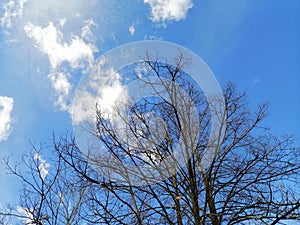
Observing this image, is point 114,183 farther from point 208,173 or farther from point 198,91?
point 198,91

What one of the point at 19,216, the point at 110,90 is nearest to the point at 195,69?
the point at 110,90

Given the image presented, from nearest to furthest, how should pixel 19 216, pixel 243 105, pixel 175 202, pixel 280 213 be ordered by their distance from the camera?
pixel 280 213 → pixel 175 202 → pixel 243 105 → pixel 19 216

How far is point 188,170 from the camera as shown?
5.48 m

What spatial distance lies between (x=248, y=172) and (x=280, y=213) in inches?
48.5

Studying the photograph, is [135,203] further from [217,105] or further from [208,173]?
[217,105]

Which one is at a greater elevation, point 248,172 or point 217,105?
point 217,105

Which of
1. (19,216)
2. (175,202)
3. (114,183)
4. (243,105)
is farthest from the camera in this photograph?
(19,216)

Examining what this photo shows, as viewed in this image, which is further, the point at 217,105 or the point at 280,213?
the point at 217,105

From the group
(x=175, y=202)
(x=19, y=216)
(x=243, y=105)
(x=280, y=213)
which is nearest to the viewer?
(x=280, y=213)

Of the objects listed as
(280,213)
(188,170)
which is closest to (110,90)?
(188,170)

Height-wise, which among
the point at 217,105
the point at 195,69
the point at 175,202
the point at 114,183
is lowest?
the point at 175,202

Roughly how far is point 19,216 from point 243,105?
5763mm

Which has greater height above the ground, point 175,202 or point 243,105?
point 243,105

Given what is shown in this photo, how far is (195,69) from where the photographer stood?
555 centimetres
